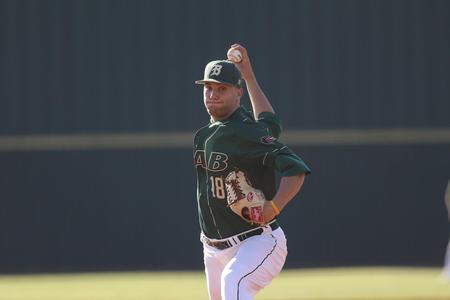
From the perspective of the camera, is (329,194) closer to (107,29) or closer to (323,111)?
(323,111)

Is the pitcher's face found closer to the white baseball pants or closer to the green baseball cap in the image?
the green baseball cap

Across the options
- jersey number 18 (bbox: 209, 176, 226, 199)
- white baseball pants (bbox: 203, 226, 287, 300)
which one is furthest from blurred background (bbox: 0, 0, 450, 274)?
jersey number 18 (bbox: 209, 176, 226, 199)

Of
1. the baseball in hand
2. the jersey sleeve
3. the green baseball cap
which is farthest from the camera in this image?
the baseball in hand

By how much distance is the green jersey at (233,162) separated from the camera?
5098 mm

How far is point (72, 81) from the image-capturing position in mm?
15258

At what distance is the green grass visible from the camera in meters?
10.5

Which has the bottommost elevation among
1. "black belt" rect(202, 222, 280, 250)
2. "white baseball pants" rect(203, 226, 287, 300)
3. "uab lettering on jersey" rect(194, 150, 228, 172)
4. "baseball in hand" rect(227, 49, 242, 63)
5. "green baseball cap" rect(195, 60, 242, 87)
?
"white baseball pants" rect(203, 226, 287, 300)

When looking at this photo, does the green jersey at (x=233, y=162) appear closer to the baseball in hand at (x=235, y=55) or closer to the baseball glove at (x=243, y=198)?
the baseball glove at (x=243, y=198)

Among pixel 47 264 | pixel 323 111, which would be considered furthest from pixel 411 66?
pixel 47 264

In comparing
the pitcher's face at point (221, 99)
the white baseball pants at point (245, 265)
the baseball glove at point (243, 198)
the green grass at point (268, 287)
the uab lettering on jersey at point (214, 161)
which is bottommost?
the green grass at point (268, 287)

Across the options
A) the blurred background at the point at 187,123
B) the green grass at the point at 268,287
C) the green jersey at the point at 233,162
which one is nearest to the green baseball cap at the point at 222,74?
the green jersey at the point at 233,162

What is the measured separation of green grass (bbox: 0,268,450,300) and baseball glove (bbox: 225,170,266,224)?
5.13 metres

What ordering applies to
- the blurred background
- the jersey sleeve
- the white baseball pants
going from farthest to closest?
the blurred background < the jersey sleeve < the white baseball pants

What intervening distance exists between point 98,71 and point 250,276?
34.8 ft
